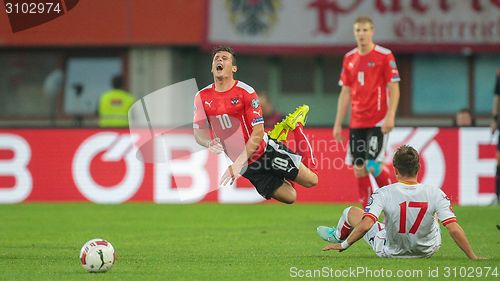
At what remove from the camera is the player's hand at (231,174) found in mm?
10999

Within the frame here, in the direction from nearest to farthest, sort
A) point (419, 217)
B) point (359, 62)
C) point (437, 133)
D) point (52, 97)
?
point (419, 217)
point (359, 62)
point (437, 133)
point (52, 97)

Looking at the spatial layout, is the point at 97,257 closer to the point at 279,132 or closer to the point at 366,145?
the point at 279,132

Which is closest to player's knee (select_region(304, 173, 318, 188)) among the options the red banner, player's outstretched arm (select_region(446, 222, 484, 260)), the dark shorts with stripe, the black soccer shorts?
the dark shorts with stripe

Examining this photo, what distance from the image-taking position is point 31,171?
18172 mm

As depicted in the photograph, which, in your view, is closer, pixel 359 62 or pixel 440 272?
pixel 440 272

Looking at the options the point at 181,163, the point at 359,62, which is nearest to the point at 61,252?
the point at 359,62

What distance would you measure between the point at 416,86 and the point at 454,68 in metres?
0.79

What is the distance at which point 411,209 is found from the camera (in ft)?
32.0

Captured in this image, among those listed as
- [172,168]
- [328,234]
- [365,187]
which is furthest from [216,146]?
[172,168]

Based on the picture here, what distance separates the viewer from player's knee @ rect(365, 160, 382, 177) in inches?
545

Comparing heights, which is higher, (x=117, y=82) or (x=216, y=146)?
(x=117, y=82)

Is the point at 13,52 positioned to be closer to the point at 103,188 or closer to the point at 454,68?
the point at 103,188

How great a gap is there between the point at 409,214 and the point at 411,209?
4 cm

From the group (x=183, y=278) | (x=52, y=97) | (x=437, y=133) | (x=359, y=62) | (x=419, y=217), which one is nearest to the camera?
(x=183, y=278)
